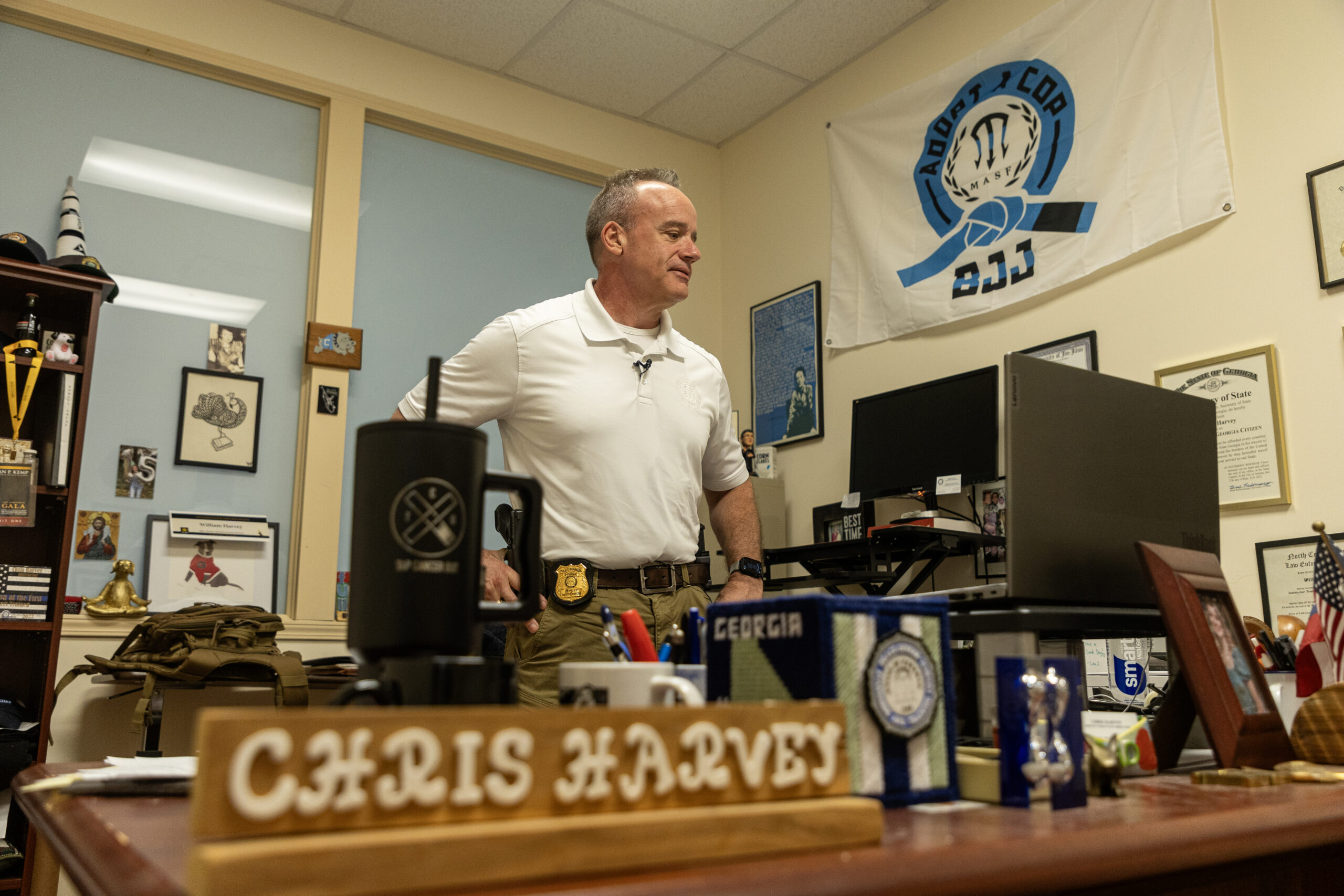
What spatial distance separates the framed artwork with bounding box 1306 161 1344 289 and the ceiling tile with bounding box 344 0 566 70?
→ 253 centimetres

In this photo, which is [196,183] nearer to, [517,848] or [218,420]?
[218,420]

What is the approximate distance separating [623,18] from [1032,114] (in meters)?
1.54

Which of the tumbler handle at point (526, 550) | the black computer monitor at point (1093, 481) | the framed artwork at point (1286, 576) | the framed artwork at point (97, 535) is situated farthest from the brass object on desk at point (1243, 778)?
the framed artwork at point (97, 535)

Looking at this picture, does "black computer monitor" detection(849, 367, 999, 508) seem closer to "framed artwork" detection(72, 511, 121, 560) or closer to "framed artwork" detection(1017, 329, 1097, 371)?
"framed artwork" detection(1017, 329, 1097, 371)

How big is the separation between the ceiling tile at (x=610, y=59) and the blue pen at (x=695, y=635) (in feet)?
10.9

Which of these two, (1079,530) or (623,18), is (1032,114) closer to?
(623,18)

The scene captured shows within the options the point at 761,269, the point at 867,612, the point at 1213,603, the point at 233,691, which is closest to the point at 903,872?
the point at 867,612

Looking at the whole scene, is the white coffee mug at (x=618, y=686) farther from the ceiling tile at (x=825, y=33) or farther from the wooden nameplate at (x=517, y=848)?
the ceiling tile at (x=825, y=33)

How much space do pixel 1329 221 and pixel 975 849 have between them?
2.63m

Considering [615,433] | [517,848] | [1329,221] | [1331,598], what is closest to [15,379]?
[615,433]

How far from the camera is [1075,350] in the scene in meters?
3.08

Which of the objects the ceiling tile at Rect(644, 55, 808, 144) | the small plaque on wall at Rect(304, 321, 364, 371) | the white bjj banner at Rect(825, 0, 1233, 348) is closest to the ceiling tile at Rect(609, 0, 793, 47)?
the ceiling tile at Rect(644, 55, 808, 144)

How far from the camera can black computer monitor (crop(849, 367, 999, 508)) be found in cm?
314

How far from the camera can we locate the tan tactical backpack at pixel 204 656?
8.73 ft
